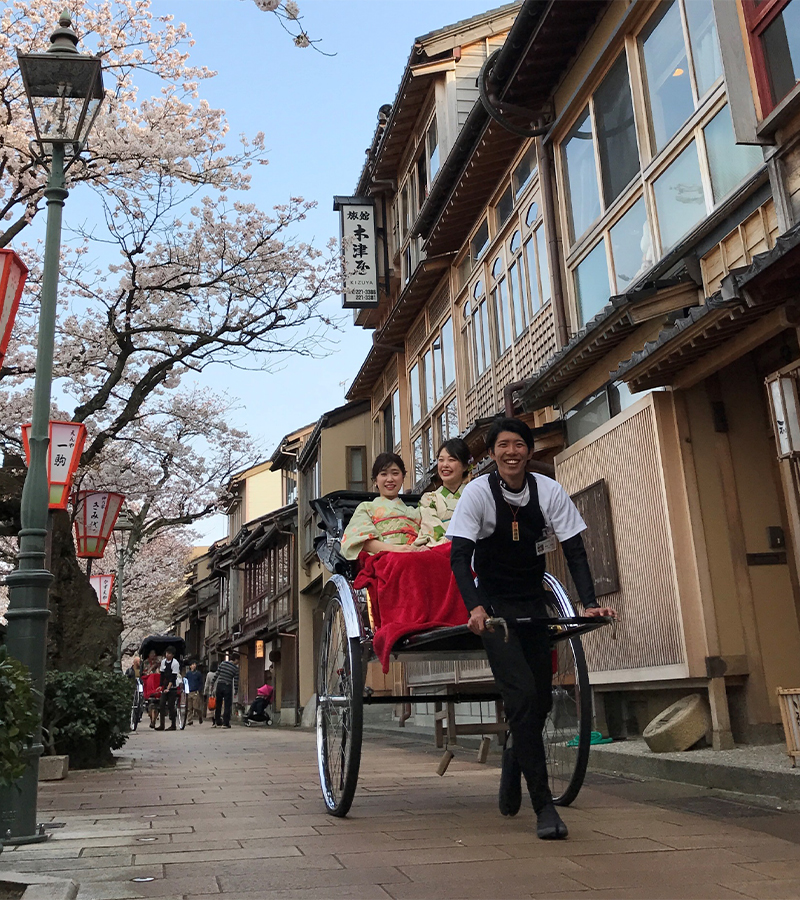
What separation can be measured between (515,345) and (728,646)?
6.63 metres

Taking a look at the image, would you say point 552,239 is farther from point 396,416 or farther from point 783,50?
point 396,416

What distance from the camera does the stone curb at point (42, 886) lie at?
11.0 feet

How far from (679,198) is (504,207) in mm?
5870

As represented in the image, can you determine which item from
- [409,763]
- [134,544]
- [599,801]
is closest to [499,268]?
[409,763]

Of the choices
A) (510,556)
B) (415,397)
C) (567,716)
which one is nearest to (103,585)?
(415,397)

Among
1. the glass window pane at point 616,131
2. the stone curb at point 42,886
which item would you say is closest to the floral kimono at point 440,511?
the stone curb at point 42,886

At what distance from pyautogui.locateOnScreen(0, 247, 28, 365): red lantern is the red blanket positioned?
3067 mm

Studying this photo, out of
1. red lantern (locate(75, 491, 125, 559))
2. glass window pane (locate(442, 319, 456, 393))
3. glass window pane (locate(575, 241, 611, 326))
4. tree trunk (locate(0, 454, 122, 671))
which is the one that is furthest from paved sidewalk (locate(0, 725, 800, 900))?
glass window pane (locate(442, 319, 456, 393))

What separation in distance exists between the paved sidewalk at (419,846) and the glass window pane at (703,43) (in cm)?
611

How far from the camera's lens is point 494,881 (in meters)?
3.44

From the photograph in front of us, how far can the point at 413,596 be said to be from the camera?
5105 millimetres

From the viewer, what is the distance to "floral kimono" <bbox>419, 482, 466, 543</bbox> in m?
5.92

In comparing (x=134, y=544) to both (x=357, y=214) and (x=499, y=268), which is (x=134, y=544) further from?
(x=499, y=268)

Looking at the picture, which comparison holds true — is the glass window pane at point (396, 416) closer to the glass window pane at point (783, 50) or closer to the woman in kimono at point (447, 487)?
the glass window pane at point (783, 50)
